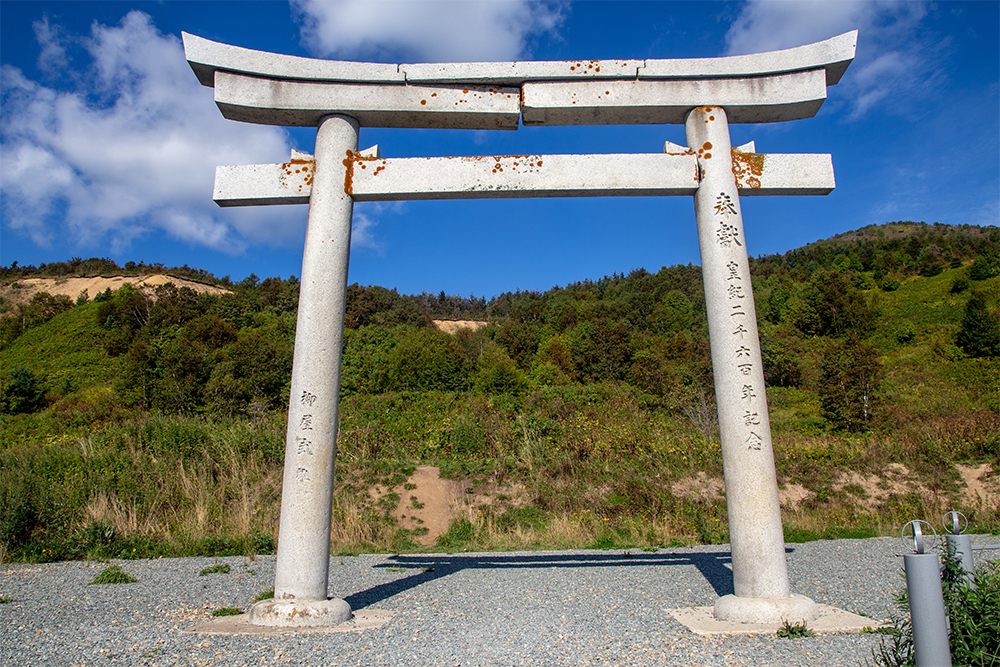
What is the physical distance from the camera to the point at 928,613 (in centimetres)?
217

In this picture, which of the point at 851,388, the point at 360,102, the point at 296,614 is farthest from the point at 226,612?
the point at 851,388

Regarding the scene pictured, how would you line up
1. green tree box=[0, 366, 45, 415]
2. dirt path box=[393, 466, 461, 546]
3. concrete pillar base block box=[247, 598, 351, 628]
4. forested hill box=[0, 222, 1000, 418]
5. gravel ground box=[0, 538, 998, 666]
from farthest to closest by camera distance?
forested hill box=[0, 222, 1000, 418] < green tree box=[0, 366, 45, 415] < dirt path box=[393, 466, 461, 546] < concrete pillar base block box=[247, 598, 351, 628] < gravel ground box=[0, 538, 998, 666]

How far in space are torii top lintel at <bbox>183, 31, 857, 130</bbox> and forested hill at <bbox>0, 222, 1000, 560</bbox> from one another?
6.40 m

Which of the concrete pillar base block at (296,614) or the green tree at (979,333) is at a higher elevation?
the green tree at (979,333)

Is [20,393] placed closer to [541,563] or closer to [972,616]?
[541,563]

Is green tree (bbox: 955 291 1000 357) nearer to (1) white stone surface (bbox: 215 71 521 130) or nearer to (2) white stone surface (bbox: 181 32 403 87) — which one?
(1) white stone surface (bbox: 215 71 521 130)

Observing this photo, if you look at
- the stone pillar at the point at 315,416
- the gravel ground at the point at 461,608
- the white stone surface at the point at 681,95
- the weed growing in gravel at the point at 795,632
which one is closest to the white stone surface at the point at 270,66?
the stone pillar at the point at 315,416

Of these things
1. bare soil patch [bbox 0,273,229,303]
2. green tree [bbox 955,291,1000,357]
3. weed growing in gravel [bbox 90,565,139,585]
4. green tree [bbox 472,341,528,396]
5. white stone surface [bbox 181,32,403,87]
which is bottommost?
weed growing in gravel [bbox 90,565,139,585]

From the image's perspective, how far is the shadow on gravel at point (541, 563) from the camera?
5715 millimetres

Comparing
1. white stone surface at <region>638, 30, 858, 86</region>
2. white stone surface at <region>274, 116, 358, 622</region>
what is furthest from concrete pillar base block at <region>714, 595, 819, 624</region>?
white stone surface at <region>638, 30, 858, 86</region>

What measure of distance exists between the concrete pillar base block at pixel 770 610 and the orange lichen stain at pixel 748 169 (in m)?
3.44

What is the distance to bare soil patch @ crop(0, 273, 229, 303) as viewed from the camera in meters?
46.8

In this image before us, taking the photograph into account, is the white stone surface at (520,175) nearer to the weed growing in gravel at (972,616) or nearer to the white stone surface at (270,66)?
the white stone surface at (270,66)

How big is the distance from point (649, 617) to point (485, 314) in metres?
48.3
